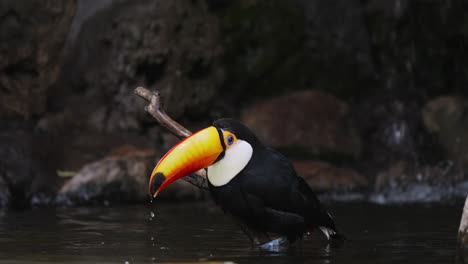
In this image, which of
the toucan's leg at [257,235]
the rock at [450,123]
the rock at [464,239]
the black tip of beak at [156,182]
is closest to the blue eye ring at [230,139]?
the black tip of beak at [156,182]

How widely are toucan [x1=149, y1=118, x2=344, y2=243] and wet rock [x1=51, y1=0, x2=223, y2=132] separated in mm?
9151

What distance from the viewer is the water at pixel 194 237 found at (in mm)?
7266

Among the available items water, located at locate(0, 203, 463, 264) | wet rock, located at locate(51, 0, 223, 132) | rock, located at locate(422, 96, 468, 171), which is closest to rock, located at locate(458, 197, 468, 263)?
water, located at locate(0, 203, 463, 264)

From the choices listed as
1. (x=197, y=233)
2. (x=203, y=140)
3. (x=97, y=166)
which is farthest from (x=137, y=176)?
(x=203, y=140)

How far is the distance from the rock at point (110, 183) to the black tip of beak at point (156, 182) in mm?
6580

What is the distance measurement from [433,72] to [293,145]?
3.49 meters

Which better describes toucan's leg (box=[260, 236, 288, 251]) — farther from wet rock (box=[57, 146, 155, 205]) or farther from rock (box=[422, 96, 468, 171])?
rock (box=[422, 96, 468, 171])

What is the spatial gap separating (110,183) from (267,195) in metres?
6.33

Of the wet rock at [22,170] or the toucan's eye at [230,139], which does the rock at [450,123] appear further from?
the toucan's eye at [230,139]

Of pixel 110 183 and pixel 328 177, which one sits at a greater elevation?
pixel 328 177

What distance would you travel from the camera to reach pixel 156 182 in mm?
6973

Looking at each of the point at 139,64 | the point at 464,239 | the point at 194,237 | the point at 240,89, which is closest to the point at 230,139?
the point at 194,237

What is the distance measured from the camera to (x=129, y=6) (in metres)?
16.9

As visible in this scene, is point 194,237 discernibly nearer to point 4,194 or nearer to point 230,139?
point 230,139
